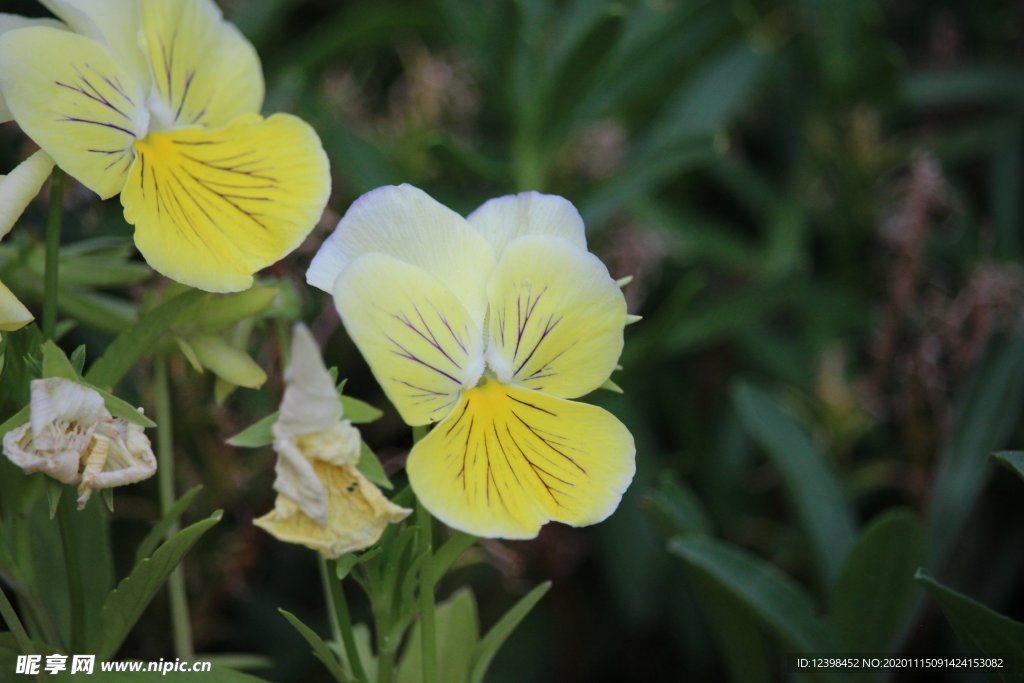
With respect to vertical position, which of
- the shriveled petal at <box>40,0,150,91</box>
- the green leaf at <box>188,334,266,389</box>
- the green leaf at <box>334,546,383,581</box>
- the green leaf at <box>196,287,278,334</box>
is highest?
the shriveled petal at <box>40,0,150,91</box>

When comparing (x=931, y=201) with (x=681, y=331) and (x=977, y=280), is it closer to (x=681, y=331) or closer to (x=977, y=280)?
(x=977, y=280)

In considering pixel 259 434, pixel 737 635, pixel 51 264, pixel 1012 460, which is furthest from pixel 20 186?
pixel 737 635

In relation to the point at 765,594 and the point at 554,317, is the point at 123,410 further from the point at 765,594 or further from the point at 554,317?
the point at 765,594

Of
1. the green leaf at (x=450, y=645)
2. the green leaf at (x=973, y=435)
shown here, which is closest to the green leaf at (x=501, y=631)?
the green leaf at (x=450, y=645)

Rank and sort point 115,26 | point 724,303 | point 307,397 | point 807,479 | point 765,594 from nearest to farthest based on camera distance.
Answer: point 307,397, point 115,26, point 765,594, point 807,479, point 724,303

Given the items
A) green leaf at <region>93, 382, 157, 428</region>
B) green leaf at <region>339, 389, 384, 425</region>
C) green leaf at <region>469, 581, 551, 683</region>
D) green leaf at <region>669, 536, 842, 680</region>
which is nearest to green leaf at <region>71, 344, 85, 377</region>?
green leaf at <region>93, 382, 157, 428</region>

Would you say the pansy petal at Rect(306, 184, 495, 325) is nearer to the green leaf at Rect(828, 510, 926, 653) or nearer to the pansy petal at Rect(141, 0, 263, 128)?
the pansy petal at Rect(141, 0, 263, 128)

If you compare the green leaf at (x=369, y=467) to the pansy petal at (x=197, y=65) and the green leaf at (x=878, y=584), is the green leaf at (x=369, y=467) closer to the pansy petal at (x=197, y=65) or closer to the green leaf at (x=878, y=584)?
the pansy petal at (x=197, y=65)
